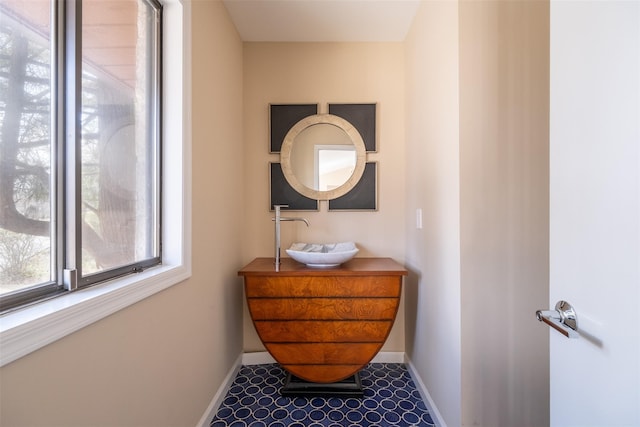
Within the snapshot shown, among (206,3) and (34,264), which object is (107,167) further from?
(206,3)

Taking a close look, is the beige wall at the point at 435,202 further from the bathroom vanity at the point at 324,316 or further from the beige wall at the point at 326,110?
the bathroom vanity at the point at 324,316

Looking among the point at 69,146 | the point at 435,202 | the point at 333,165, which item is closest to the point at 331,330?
the point at 435,202

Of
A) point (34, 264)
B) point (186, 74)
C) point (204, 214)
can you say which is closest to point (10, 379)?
point (34, 264)

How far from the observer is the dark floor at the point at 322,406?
1.51 meters

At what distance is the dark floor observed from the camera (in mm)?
1511

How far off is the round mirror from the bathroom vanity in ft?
2.53

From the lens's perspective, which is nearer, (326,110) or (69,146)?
(69,146)

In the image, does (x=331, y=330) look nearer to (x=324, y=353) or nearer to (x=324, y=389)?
(x=324, y=353)

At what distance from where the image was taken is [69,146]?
0.78 m

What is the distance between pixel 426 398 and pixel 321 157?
1.81m

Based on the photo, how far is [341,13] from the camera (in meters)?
1.87

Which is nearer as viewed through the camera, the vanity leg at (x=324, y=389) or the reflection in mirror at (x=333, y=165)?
the vanity leg at (x=324, y=389)

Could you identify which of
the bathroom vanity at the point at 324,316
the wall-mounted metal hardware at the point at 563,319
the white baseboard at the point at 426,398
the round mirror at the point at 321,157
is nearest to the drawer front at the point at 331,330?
the bathroom vanity at the point at 324,316

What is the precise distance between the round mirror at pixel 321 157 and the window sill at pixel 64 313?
1359 mm
